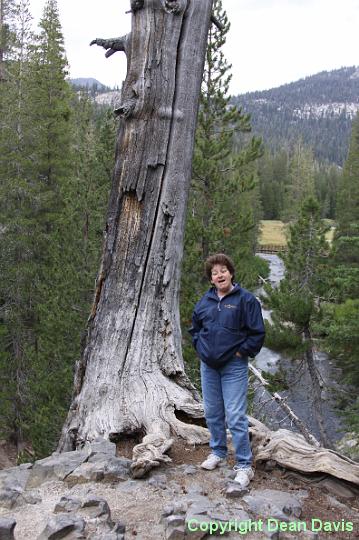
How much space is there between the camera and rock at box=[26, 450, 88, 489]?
3.64m

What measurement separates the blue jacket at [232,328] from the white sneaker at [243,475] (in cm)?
78

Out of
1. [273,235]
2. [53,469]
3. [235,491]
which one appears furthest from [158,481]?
[273,235]

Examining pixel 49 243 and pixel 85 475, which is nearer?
pixel 85 475

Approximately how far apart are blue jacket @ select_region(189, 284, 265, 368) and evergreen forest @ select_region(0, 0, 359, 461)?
5901 millimetres

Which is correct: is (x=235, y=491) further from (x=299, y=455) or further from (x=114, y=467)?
(x=114, y=467)

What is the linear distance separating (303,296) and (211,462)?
962 cm

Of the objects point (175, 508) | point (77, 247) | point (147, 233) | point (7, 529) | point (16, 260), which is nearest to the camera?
point (7, 529)

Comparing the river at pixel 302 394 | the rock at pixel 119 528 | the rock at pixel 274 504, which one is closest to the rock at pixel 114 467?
the rock at pixel 119 528

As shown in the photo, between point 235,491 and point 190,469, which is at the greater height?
point 235,491

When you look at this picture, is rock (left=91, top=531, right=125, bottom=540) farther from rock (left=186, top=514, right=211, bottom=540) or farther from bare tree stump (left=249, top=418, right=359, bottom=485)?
bare tree stump (left=249, top=418, right=359, bottom=485)

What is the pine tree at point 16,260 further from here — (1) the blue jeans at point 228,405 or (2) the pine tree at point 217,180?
(1) the blue jeans at point 228,405

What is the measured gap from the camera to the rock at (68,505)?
3.12 metres

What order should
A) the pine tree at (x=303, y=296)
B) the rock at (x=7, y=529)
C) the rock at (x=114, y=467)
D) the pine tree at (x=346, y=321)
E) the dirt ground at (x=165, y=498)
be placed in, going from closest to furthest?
the rock at (x=7, y=529), the dirt ground at (x=165, y=498), the rock at (x=114, y=467), the pine tree at (x=346, y=321), the pine tree at (x=303, y=296)

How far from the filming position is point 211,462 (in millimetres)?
3824
